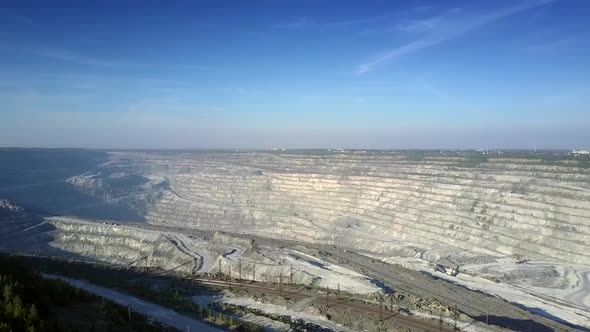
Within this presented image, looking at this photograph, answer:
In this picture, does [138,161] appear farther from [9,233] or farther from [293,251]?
[293,251]

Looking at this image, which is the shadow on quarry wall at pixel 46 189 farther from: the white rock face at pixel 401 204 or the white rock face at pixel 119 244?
the white rock face at pixel 119 244

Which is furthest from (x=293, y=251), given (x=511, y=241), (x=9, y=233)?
(x=9, y=233)

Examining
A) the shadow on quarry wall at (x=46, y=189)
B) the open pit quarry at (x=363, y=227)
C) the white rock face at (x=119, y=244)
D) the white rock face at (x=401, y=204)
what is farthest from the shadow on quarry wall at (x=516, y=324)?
the shadow on quarry wall at (x=46, y=189)

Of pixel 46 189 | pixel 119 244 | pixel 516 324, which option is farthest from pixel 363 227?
pixel 46 189

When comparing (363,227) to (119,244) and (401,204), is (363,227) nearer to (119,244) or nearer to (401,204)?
(401,204)

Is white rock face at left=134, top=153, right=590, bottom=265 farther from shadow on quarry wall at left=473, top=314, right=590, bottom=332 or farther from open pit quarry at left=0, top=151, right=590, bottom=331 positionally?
shadow on quarry wall at left=473, top=314, right=590, bottom=332

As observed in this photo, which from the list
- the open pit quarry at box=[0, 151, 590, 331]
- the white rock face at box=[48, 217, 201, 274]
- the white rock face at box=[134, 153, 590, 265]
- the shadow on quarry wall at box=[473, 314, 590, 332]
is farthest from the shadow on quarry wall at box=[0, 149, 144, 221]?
the shadow on quarry wall at box=[473, 314, 590, 332]
